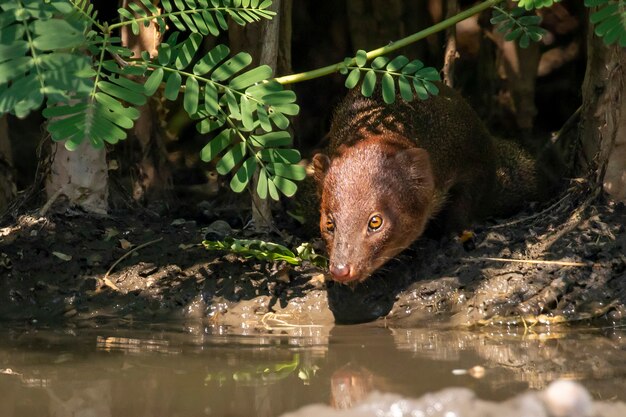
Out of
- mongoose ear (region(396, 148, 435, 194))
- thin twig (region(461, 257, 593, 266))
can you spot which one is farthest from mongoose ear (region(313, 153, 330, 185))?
thin twig (region(461, 257, 593, 266))

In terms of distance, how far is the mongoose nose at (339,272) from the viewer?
5.66 meters

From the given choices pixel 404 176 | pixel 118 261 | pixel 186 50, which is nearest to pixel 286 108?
pixel 186 50

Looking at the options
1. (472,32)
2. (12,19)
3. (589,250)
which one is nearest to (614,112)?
(589,250)

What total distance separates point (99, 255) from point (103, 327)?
2.40ft

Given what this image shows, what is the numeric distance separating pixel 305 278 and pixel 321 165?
0.74 metres

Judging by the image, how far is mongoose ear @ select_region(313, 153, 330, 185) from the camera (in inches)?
254

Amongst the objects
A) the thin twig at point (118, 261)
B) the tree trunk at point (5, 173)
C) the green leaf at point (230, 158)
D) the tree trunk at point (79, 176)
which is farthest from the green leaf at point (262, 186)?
the tree trunk at point (5, 173)

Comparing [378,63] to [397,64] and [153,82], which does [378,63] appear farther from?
[153,82]

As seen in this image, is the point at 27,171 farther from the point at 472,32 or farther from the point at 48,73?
the point at 48,73

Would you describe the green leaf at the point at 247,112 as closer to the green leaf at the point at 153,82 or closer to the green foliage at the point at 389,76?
the green leaf at the point at 153,82

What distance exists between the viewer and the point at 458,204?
275 inches

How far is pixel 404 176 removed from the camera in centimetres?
640

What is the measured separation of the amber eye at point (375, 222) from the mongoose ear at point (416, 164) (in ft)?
1.41

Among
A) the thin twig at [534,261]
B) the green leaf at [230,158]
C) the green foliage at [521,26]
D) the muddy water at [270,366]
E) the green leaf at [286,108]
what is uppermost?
the green foliage at [521,26]
